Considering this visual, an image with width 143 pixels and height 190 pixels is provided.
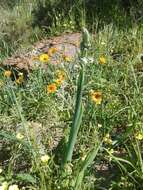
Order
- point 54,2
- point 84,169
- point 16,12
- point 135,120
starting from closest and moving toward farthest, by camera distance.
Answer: point 84,169, point 135,120, point 54,2, point 16,12

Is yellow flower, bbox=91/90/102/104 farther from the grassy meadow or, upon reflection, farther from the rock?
the rock

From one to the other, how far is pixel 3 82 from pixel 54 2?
3.91 m

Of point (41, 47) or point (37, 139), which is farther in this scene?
point (41, 47)

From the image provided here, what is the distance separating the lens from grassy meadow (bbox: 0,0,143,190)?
107 inches

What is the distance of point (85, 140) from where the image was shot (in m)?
3.23

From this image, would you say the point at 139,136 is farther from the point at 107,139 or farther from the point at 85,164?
the point at 85,164

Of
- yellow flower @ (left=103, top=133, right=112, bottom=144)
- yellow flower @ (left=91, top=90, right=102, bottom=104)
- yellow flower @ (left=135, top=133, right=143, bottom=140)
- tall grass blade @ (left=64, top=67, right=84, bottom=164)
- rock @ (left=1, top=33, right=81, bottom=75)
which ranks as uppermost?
tall grass blade @ (left=64, top=67, right=84, bottom=164)

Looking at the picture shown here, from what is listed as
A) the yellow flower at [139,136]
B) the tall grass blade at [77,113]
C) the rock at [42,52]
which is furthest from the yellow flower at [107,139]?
the rock at [42,52]

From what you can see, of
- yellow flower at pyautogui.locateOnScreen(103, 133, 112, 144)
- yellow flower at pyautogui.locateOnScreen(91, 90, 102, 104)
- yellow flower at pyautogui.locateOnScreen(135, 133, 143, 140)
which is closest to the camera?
yellow flower at pyautogui.locateOnScreen(135, 133, 143, 140)

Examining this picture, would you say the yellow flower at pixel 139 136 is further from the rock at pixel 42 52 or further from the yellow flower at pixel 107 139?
the rock at pixel 42 52

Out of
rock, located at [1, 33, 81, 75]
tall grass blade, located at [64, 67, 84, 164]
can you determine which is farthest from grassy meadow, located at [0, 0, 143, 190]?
rock, located at [1, 33, 81, 75]

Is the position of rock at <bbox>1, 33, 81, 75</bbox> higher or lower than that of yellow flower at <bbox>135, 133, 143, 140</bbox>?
higher

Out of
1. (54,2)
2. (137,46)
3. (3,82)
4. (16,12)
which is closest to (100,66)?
(137,46)

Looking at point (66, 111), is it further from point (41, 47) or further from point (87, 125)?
point (41, 47)
